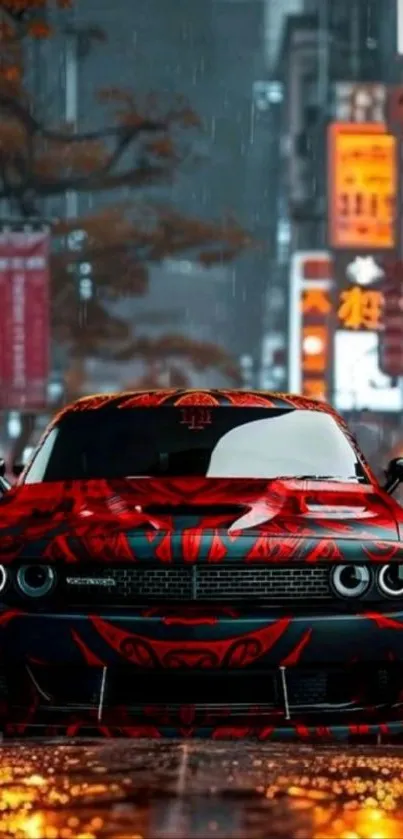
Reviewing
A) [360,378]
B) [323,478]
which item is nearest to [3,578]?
[323,478]

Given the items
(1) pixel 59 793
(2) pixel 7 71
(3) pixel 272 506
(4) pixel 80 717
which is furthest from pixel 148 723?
(2) pixel 7 71

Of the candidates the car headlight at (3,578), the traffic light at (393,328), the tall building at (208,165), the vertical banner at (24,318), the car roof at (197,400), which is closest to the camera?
the car headlight at (3,578)

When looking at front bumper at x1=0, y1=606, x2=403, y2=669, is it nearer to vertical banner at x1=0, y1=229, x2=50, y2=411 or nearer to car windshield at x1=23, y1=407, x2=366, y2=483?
car windshield at x1=23, y1=407, x2=366, y2=483

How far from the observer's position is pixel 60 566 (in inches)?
277

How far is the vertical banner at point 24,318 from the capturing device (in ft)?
109

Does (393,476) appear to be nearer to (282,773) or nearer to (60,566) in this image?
(60,566)

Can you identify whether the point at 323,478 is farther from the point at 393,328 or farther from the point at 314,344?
the point at 314,344

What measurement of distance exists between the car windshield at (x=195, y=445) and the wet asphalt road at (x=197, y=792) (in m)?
3.49

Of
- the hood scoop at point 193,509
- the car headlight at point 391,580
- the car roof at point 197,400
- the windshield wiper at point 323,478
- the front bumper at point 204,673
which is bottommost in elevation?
the front bumper at point 204,673

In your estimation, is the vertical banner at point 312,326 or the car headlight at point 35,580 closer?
the car headlight at point 35,580

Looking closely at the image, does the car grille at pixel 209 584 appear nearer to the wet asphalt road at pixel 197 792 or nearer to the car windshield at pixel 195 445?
the car windshield at pixel 195 445

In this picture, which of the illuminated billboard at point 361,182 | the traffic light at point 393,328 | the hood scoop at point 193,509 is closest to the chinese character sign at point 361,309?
the traffic light at point 393,328

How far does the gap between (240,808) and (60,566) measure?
3.17m

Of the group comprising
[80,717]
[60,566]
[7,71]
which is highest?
[7,71]
